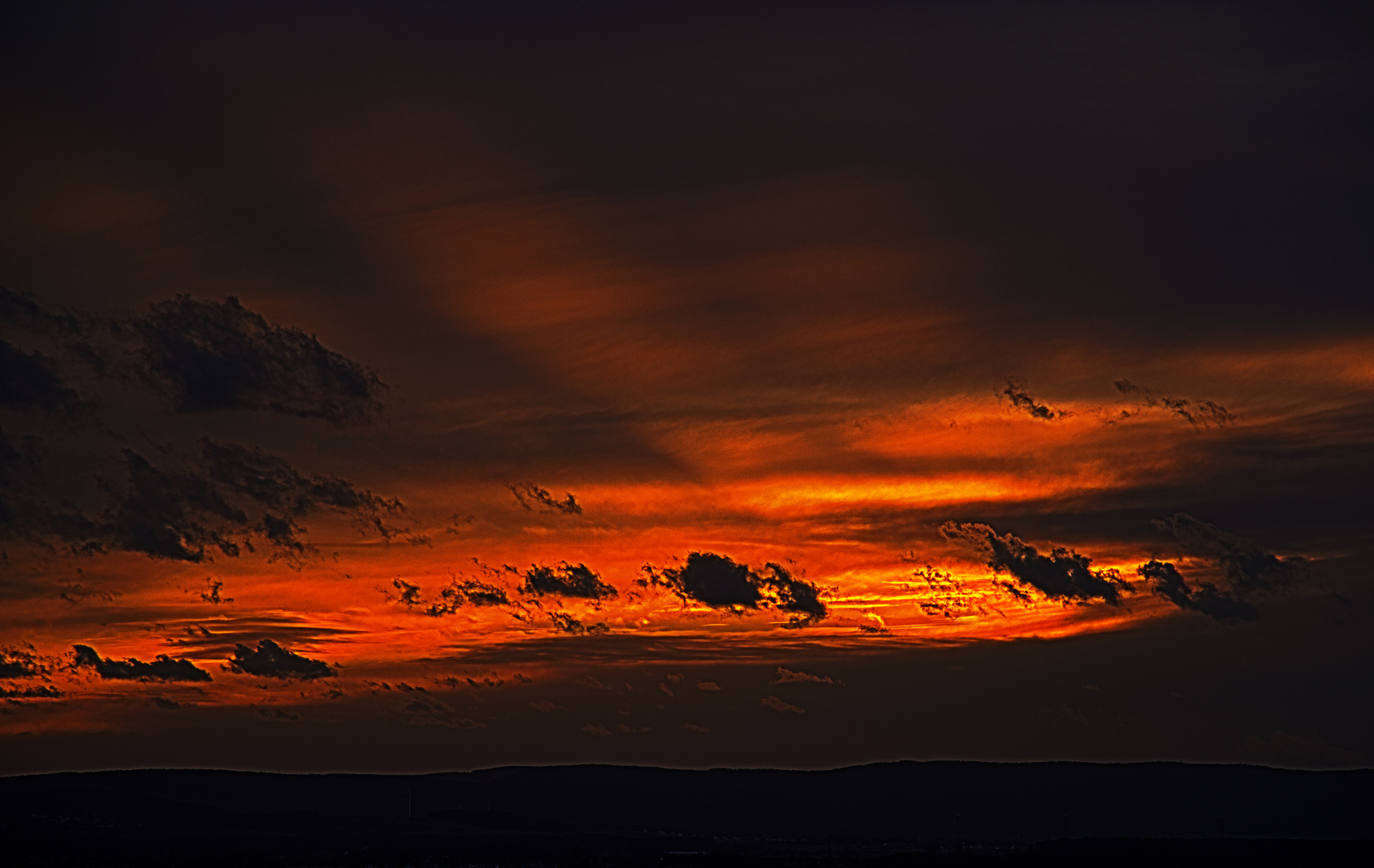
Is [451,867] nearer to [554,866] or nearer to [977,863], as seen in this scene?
[554,866]

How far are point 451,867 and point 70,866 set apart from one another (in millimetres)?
48146

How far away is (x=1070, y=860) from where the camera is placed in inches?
7840

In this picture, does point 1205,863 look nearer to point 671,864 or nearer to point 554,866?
point 671,864

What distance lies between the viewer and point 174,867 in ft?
650

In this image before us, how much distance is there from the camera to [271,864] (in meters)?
200

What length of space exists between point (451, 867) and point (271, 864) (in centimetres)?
2359

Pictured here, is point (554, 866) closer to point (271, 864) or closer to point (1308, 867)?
point (271, 864)

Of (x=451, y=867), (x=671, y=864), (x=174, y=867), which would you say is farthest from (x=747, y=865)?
(x=174, y=867)

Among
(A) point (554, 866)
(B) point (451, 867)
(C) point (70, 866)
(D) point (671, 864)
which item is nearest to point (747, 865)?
(D) point (671, 864)

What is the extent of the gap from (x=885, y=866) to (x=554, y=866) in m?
42.7

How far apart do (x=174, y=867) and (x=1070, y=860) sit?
11630 centimetres

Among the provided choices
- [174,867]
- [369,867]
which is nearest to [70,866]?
[174,867]

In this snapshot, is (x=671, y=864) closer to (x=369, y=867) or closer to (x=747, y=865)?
(x=747, y=865)

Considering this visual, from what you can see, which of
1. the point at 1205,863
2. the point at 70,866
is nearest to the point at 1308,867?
the point at 1205,863
